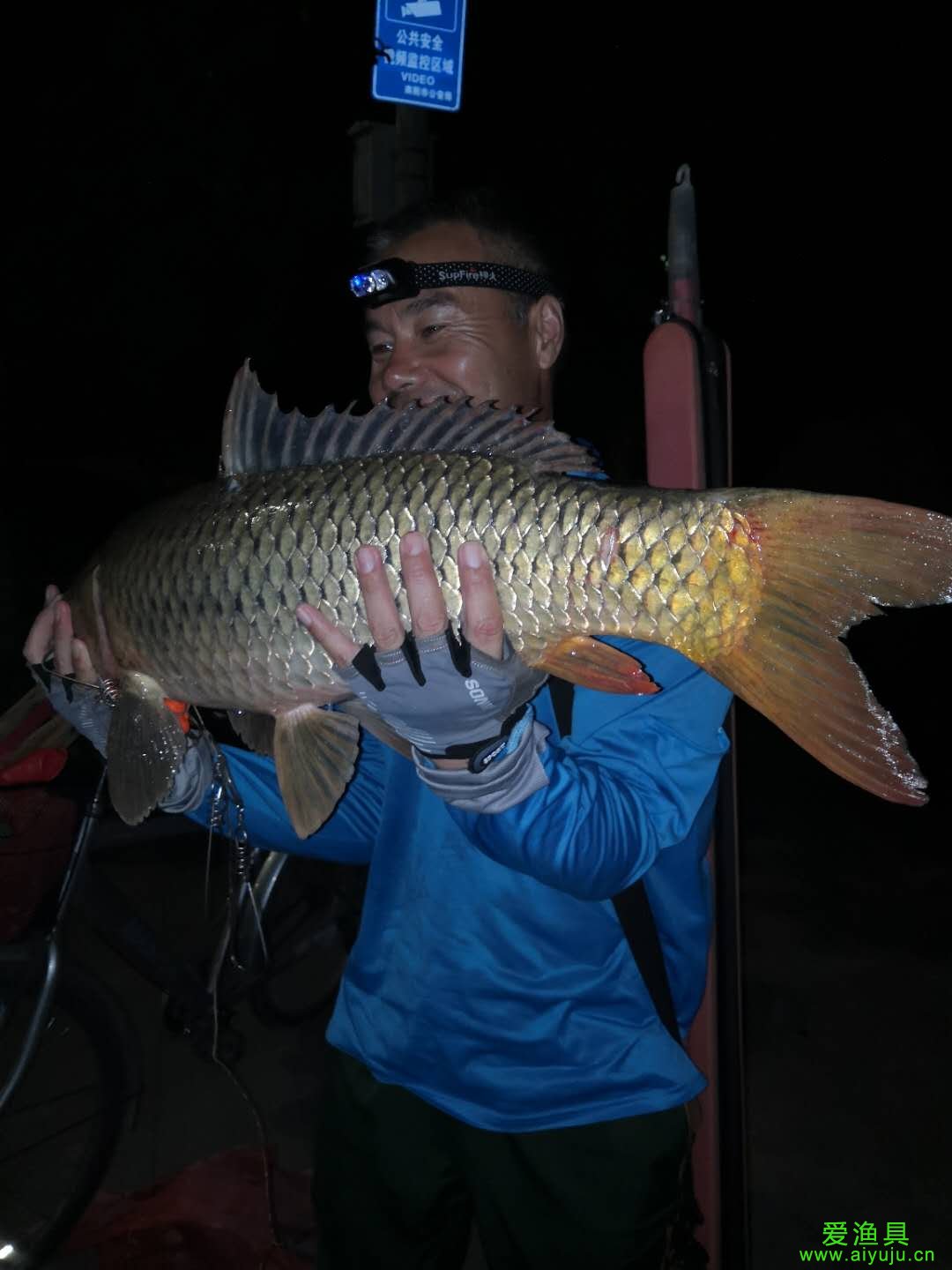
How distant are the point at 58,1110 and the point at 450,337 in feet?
10.1

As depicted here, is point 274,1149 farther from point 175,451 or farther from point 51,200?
point 175,451

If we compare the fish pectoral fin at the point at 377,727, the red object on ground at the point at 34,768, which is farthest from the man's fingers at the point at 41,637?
the fish pectoral fin at the point at 377,727

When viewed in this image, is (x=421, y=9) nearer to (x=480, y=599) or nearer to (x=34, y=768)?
(x=34, y=768)

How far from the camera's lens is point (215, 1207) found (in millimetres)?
2904

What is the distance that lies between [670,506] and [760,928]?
13.7 ft

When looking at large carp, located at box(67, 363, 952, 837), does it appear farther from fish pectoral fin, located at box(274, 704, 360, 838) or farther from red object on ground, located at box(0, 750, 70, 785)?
red object on ground, located at box(0, 750, 70, 785)

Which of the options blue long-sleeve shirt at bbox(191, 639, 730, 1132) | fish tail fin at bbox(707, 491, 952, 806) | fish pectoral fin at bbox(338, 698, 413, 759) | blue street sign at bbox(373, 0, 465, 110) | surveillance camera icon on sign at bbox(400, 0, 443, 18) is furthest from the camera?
surveillance camera icon on sign at bbox(400, 0, 443, 18)

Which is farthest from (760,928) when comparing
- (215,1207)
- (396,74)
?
(396,74)

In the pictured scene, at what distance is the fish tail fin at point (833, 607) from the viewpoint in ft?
4.42

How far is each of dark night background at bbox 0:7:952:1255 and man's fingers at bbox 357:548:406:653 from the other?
3.00 metres

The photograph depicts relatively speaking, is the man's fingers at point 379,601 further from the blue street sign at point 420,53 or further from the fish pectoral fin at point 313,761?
the blue street sign at point 420,53

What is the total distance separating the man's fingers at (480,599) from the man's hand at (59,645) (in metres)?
1.03

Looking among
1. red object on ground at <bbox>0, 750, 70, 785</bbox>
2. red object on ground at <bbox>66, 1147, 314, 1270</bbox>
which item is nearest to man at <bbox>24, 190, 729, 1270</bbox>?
red object on ground at <bbox>66, 1147, 314, 1270</bbox>

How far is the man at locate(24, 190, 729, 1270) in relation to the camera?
1562 mm
